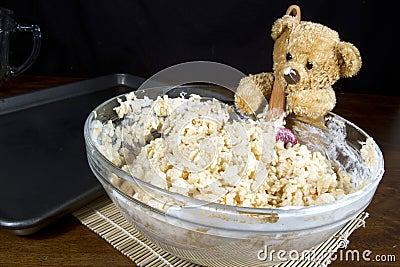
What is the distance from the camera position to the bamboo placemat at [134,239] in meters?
0.61

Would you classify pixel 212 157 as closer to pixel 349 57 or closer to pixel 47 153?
pixel 349 57

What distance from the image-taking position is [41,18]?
133 cm

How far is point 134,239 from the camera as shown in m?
0.65

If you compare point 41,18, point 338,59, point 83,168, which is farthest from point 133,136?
point 41,18

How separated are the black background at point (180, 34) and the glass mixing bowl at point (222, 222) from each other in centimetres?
77

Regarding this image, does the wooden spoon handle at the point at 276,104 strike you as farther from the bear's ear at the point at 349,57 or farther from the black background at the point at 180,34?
the black background at the point at 180,34

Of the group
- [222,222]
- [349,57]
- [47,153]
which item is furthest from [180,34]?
[222,222]

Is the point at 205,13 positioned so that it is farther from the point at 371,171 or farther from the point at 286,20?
the point at 371,171

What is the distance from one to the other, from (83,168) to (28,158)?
11 cm

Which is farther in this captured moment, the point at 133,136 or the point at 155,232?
the point at 133,136

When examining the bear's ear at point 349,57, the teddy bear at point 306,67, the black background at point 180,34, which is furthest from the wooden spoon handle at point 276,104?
the black background at point 180,34

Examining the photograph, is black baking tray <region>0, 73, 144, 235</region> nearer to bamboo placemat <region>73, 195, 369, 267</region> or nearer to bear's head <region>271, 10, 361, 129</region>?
bamboo placemat <region>73, 195, 369, 267</region>

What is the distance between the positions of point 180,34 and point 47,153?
0.63 meters

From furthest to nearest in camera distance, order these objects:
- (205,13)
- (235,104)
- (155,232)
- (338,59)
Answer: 1. (205,13)
2. (235,104)
3. (338,59)
4. (155,232)
